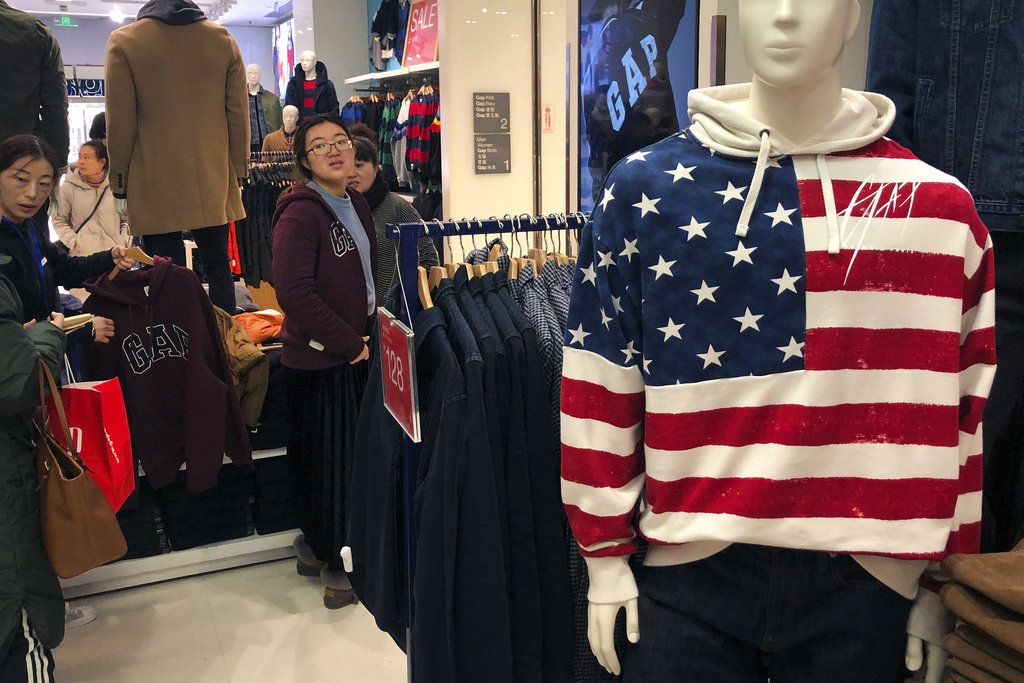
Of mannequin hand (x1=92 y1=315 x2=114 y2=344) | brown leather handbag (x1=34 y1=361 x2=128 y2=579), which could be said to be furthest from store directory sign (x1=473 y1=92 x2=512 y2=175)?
brown leather handbag (x1=34 y1=361 x2=128 y2=579)

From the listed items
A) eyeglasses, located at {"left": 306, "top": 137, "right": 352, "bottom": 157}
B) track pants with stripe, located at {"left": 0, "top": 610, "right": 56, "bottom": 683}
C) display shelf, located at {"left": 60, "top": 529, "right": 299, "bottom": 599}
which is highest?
eyeglasses, located at {"left": 306, "top": 137, "right": 352, "bottom": 157}

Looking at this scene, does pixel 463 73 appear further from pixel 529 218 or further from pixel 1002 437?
pixel 1002 437

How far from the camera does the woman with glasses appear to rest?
2.75 metres

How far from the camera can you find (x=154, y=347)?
9.58 feet

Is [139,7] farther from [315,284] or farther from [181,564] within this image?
[315,284]

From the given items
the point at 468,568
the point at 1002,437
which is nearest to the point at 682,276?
the point at 468,568

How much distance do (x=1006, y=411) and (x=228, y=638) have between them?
7.84 feet

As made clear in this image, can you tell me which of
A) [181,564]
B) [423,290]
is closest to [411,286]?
[423,290]

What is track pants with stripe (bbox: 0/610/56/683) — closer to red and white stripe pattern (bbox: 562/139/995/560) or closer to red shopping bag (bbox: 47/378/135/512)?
red shopping bag (bbox: 47/378/135/512)

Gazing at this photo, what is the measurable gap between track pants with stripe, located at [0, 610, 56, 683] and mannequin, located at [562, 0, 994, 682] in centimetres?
154

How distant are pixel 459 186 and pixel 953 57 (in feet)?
11.9

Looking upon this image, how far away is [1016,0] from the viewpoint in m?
1.57

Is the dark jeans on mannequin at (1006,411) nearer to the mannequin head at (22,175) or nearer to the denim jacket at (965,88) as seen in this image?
the denim jacket at (965,88)

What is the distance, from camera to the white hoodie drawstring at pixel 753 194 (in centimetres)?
113
